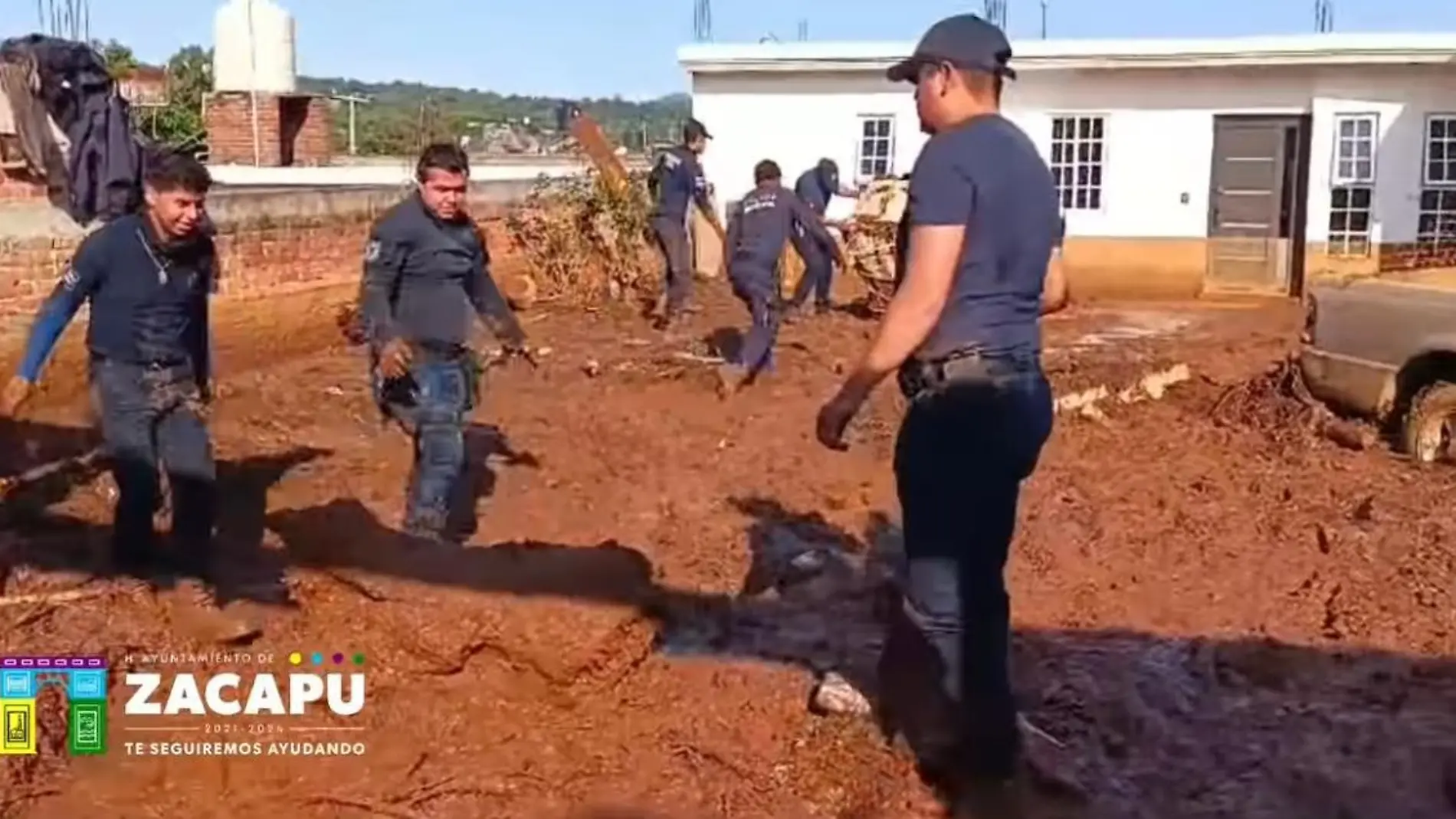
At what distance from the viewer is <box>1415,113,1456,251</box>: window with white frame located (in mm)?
17703

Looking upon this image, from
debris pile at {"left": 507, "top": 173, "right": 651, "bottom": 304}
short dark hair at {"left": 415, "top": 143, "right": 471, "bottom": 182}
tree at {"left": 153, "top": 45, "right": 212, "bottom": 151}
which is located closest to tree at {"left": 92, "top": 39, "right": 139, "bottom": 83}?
tree at {"left": 153, "top": 45, "right": 212, "bottom": 151}

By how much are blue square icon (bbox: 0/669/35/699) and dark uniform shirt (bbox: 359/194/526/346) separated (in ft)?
6.66

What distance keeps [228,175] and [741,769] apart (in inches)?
539

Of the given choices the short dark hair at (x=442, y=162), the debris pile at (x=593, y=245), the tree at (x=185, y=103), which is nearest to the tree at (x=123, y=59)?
the tree at (x=185, y=103)

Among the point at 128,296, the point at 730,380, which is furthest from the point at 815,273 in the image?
the point at 128,296

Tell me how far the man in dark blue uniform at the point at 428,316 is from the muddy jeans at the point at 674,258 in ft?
26.5

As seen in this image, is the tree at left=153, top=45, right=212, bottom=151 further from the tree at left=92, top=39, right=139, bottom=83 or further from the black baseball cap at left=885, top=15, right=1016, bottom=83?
the black baseball cap at left=885, top=15, right=1016, bottom=83

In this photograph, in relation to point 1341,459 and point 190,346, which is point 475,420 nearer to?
point 190,346

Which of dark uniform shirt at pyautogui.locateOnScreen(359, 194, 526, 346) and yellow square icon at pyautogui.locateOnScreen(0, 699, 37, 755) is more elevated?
dark uniform shirt at pyautogui.locateOnScreen(359, 194, 526, 346)

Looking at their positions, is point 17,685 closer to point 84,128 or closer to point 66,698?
point 66,698

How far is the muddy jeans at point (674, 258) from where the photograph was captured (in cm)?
1483

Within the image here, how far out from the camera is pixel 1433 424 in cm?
900

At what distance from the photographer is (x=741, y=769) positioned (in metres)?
4.62

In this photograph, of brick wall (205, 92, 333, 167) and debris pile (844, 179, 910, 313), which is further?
brick wall (205, 92, 333, 167)
